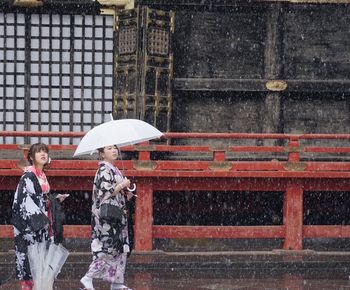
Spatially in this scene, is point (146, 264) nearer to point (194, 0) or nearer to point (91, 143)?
point (91, 143)

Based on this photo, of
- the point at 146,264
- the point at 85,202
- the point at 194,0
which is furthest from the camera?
the point at 194,0

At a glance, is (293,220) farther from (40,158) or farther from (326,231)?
(40,158)

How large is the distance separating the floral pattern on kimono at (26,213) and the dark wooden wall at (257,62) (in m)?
7.70

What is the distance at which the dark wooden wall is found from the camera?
661 inches

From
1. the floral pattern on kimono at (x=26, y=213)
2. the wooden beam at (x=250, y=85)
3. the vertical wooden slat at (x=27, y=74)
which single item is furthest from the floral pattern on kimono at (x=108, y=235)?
the vertical wooden slat at (x=27, y=74)

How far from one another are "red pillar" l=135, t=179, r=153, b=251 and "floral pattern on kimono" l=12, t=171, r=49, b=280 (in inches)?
196

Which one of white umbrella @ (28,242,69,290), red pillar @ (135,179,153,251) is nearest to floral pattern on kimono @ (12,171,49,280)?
white umbrella @ (28,242,69,290)

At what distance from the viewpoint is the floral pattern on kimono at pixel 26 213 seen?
9242mm

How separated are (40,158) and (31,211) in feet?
1.70

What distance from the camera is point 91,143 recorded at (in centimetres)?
959

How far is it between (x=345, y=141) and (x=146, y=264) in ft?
18.9

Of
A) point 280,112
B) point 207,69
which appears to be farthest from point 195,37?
point 280,112

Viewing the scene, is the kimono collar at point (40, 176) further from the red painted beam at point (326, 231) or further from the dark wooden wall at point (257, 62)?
the dark wooden wall at point (257, 62)

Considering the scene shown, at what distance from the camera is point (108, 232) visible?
9875mm
